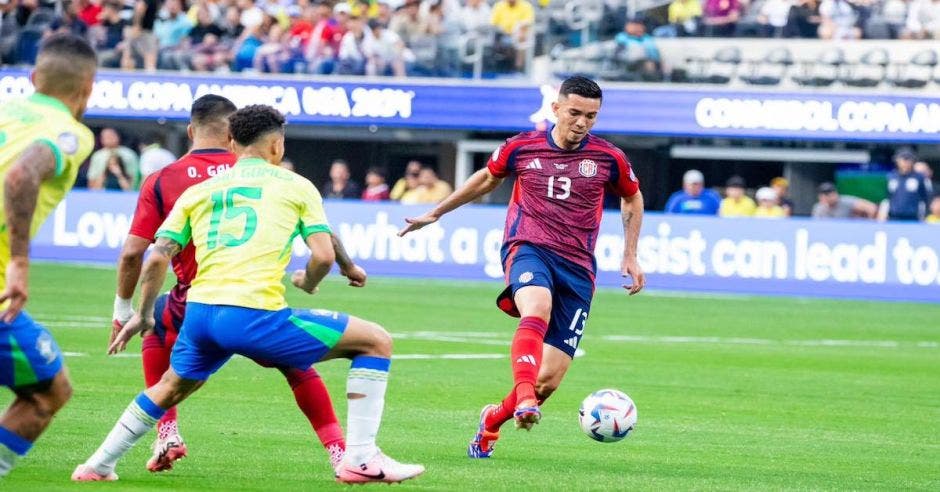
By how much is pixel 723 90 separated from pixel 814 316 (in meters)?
7.82

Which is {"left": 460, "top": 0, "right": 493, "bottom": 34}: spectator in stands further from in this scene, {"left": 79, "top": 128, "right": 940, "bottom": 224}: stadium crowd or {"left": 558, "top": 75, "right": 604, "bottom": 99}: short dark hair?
{"left": 558, "top": 75, "right": 604, "bottom": 99}: short dark hair

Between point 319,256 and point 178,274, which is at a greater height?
point 319,256

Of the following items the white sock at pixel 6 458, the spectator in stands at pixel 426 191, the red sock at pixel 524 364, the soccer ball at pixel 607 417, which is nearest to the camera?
the white sock at pixel 6 458

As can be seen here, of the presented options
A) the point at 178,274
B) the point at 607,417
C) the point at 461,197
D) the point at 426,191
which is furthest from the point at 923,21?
the point at 178,274

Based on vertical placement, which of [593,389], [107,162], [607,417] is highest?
[607,417]

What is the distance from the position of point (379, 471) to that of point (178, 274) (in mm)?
1666

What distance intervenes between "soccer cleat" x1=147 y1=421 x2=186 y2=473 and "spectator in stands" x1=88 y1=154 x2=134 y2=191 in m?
21.2

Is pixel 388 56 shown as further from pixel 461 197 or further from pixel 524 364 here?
pixel 524 364

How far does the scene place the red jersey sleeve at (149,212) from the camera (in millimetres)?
7953

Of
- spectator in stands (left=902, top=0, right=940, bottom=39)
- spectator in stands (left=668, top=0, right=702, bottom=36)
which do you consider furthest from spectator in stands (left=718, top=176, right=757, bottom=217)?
spectator in stands (left=902, top=0, right=940, bottom=39)

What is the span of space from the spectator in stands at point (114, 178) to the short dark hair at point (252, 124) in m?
21.9

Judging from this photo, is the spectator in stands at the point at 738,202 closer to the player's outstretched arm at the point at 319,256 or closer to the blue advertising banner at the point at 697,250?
the blue advertising banner at the point at 697,250

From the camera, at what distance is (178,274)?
8.38 meters

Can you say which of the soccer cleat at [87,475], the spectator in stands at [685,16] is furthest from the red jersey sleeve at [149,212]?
the spectator in stands at [685,16]
